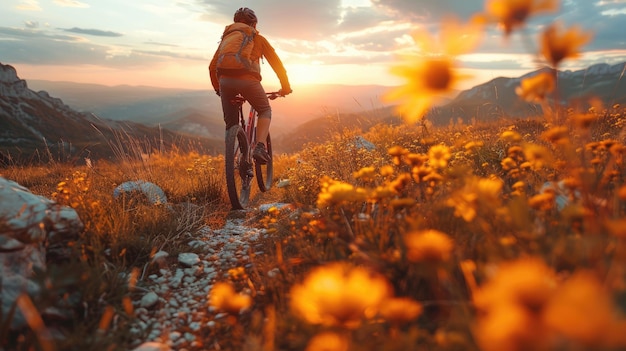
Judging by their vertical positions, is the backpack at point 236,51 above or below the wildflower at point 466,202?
above

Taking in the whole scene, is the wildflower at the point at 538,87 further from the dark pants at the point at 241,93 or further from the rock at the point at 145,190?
the rock at the point at 145,190

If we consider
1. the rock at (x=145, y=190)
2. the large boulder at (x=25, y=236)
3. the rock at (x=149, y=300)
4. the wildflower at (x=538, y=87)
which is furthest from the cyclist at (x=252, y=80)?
the wildflower at (x=538, y=87)

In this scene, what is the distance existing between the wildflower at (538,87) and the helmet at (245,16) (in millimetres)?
4272

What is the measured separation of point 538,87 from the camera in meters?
1.57

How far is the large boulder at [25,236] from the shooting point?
2033 mm

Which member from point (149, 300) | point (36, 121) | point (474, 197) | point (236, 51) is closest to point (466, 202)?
point (474, 197)

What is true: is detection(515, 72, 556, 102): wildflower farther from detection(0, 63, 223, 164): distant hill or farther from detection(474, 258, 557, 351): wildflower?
detection(0, 63, 223, 164): distant hill

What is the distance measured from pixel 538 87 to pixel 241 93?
4054 millimetres

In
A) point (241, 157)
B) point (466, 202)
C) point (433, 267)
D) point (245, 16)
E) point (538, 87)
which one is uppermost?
point (245, 16)

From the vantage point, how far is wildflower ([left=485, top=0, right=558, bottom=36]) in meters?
1.46

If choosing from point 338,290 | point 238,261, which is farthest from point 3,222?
point 338,290

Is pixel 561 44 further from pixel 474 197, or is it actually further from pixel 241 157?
pixel 241 157

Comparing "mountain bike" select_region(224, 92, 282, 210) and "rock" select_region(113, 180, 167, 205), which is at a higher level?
"mountain bike" select_region(224, 92, 282, 210)

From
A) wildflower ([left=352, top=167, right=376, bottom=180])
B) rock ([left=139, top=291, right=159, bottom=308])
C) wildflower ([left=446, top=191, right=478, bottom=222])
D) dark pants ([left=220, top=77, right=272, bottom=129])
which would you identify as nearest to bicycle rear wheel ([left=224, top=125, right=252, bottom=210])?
dark pants ([left=220, top=77, right=272, bottom=129])
